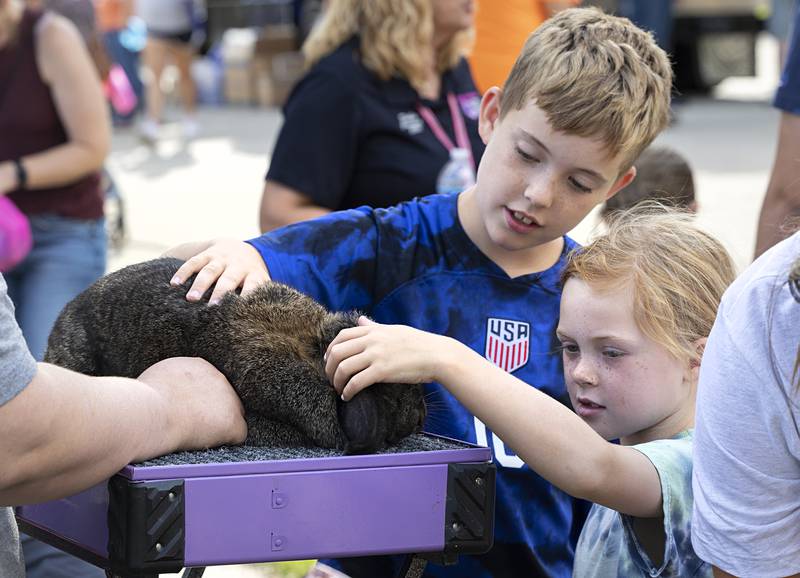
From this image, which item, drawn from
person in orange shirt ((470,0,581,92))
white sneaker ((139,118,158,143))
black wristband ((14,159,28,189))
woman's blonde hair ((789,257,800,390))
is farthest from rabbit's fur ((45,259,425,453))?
white sneaker ((139,118,158,143))

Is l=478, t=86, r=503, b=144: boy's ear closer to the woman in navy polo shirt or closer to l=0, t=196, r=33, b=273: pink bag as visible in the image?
the woman in navy polo shirt

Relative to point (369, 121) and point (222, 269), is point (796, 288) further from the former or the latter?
point (369, 121)

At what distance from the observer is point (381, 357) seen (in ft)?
7.21

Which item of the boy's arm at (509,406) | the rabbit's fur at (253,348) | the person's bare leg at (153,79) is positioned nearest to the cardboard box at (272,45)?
the person's bare leg at (153,79)

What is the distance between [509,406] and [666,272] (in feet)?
2.02

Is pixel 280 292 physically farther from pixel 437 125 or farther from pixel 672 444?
pixel 437 125

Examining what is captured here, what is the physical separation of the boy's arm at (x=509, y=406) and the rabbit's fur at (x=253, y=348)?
71 millimetres

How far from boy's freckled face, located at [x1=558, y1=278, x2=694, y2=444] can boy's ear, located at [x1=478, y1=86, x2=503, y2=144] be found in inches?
25.6

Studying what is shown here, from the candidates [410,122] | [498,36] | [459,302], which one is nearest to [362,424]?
[459,302]

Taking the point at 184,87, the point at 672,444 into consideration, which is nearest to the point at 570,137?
the point at 672,444

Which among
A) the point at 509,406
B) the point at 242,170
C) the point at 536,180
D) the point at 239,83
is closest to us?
the point at 509,406

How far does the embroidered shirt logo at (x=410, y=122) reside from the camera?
168 inches

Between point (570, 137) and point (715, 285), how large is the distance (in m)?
0.48

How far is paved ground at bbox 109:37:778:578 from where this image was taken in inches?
406
